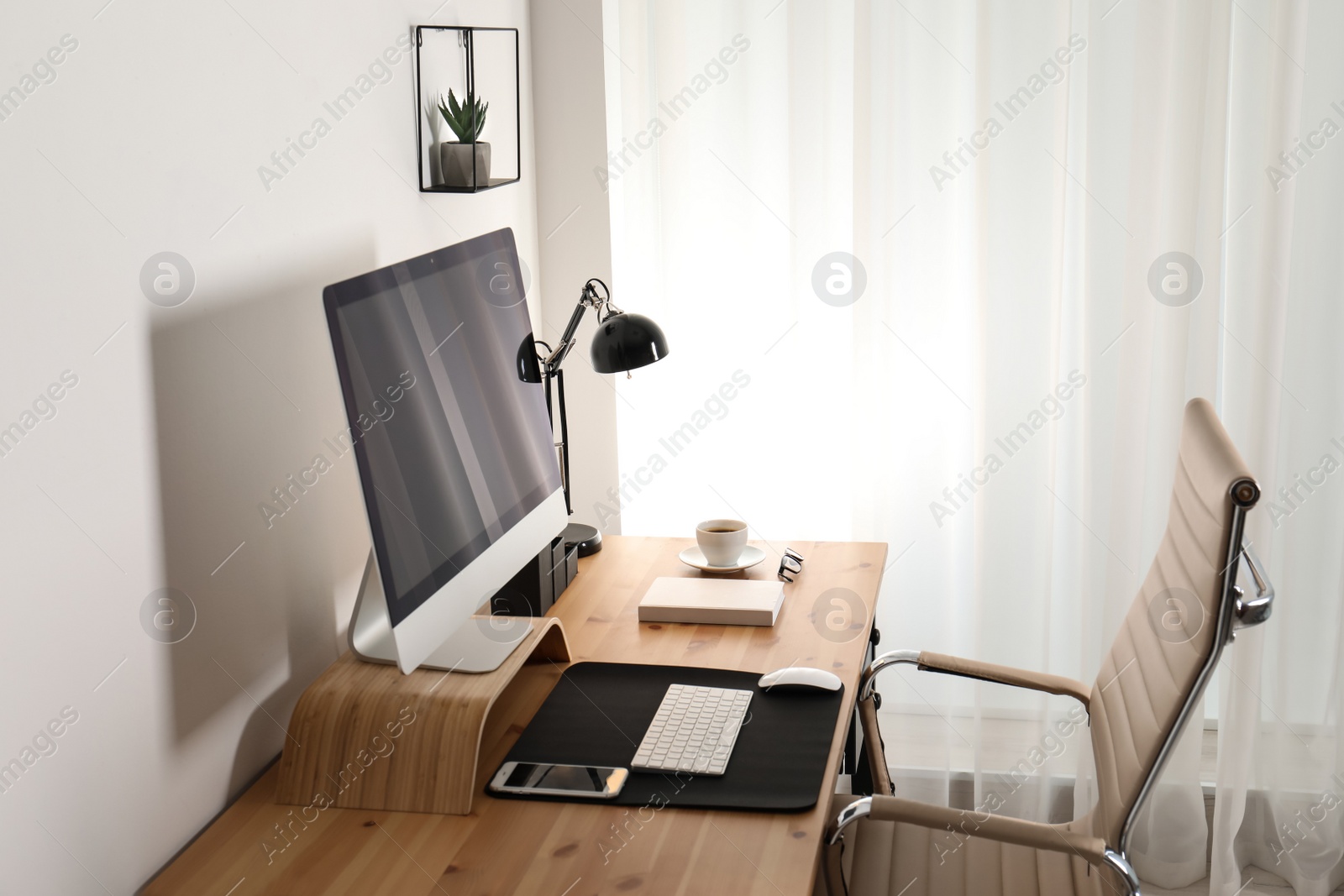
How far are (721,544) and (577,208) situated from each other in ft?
3.05

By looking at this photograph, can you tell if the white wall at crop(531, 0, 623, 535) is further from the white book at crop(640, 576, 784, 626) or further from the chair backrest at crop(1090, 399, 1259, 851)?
the chair backrest at crop(1090, 399, 1259, 851)

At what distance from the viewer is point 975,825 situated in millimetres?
1286

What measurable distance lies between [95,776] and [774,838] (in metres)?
0.70

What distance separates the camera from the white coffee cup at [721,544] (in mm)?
1983

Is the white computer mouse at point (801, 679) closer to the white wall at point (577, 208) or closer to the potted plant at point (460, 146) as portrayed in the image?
the potted plant at point (460, 146)

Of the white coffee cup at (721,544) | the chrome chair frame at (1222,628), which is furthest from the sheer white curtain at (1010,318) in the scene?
the chrome chair frame at (1222,628)

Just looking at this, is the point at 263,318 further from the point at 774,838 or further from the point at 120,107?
the point at 774,838

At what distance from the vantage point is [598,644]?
1.71 meters

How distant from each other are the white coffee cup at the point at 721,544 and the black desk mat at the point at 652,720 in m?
0.40

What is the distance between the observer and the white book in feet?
5.84

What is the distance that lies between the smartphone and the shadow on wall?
0.32m

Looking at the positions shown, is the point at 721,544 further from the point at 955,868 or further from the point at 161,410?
the point at 161,410

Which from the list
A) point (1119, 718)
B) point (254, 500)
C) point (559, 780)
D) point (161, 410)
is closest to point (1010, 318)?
point (1119, 718)

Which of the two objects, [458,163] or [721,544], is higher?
[458,163]
